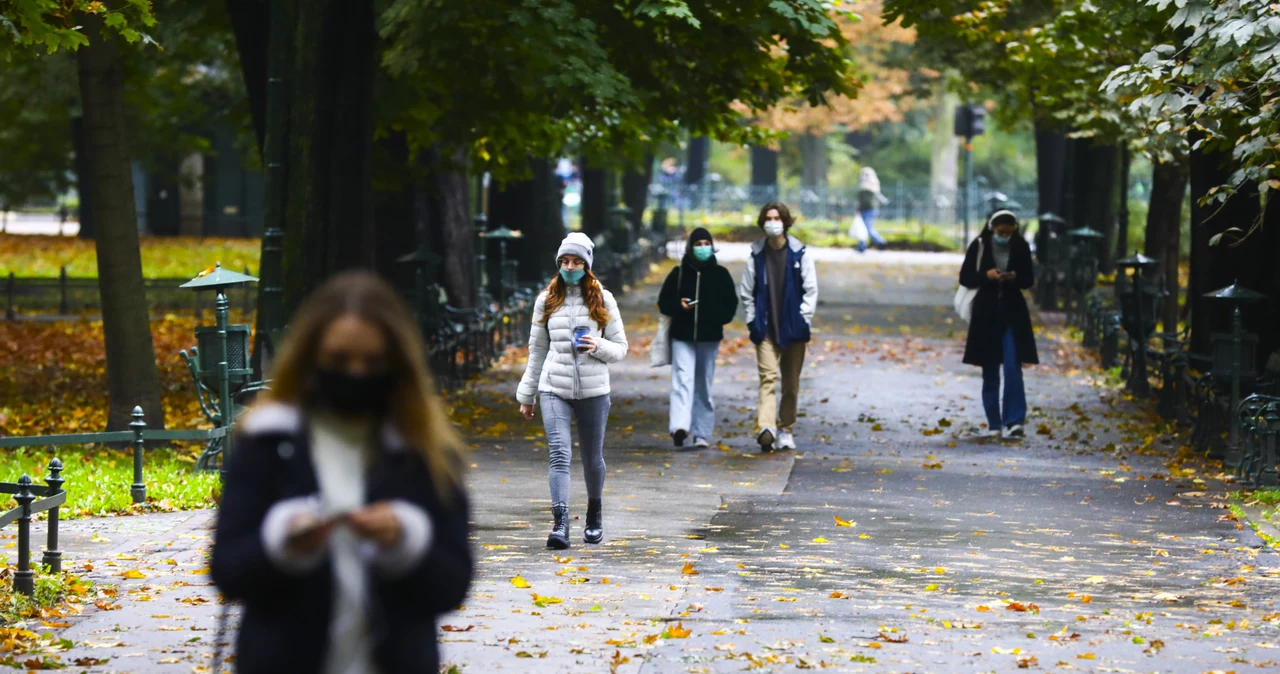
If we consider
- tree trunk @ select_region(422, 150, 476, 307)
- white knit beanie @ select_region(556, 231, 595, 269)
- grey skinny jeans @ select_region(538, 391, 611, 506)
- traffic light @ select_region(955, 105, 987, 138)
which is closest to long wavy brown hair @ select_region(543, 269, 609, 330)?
white knit beanie @ select_region(556, 231, 595, 269)

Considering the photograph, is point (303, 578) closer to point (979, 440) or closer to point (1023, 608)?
point (1023, 608)

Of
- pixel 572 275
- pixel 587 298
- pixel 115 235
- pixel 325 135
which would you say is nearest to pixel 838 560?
pixel 587 298

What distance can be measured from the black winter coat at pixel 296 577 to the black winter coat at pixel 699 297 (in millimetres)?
10200

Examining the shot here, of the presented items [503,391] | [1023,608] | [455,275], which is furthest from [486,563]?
[455,275]

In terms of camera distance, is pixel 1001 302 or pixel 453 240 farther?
pixel 453 240

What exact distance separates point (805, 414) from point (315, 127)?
5583 millimetres

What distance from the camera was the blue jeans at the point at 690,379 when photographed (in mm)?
13898

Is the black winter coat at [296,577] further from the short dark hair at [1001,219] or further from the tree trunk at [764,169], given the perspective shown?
the tree trunk at [764,169]

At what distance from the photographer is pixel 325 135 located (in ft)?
47.2

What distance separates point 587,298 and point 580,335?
22cm

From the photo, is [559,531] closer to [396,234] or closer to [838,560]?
[838,560]

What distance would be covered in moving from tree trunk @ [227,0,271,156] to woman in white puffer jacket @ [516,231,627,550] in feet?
23.9

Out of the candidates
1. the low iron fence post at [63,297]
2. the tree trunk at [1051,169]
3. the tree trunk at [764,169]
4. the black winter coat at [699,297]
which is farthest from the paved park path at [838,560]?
the tree trunk at [764,169]

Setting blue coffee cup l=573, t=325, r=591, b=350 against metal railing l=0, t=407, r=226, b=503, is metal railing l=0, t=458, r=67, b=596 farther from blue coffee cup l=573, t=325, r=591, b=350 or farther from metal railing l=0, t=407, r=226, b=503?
blue coffee cup l=573, t=325, r=591, b=350
